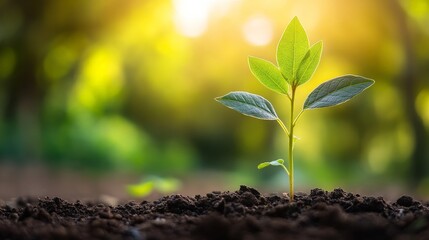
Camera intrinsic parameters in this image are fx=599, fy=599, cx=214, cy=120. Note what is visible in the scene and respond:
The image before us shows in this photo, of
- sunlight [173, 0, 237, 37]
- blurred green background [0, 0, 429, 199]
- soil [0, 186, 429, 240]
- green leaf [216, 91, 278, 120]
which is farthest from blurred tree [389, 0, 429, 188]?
green leaf [216, 91, 278, 120]

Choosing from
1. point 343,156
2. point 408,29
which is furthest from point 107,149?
point 408,29

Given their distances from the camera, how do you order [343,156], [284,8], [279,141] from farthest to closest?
[279,141]
[343,156]
[284,8]

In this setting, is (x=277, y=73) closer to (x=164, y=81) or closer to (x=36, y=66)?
(x=36, y=66)


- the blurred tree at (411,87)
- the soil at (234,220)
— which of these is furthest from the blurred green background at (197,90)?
the soil at (234,220)

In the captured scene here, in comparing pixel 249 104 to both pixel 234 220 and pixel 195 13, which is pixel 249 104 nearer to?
pixel 234 220

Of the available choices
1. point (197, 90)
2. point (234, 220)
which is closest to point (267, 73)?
point (234, 220)

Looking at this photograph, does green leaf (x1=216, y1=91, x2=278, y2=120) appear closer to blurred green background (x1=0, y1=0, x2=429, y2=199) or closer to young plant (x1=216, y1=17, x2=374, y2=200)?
young plant (x1=216, y1=17, x2=374, y2=200)

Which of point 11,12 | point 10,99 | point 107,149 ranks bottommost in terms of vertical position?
point 107,149

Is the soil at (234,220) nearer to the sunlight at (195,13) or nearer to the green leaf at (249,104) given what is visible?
the green leaf at (249,104)
